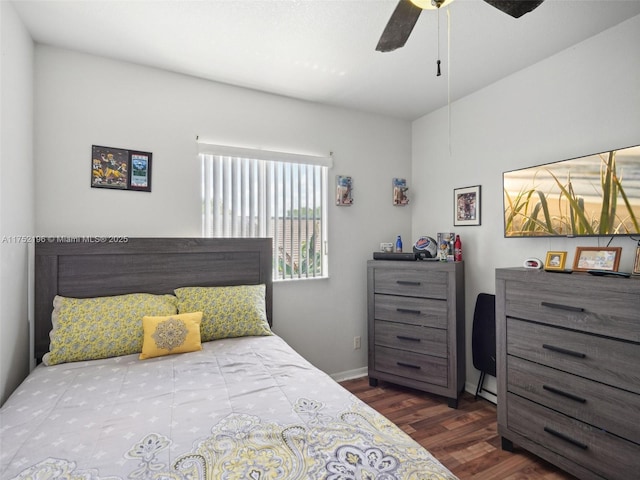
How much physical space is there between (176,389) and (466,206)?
2649mm

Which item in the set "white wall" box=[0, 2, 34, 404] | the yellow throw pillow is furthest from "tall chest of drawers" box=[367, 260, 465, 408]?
"white wall" box=[0, 2, 34, 404]

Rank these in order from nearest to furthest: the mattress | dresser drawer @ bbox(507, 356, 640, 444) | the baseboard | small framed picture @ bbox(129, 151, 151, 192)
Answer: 1. the mattress
2. dresser drawer @ bbox(507, 356, 640, 444)
3. small framed picture @ bbox(129, 151, 151, 192)
4. the baseboard

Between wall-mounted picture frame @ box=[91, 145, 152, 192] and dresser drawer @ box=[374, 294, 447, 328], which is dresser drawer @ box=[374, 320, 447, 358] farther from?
wall-mounted picture frame @ box=[91, 145, 152, 192]

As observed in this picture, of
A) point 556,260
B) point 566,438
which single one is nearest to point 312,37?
point 556,260

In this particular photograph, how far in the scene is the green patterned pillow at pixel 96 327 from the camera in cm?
184

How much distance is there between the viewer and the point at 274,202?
289 centimetres

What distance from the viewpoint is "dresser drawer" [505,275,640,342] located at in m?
1.54

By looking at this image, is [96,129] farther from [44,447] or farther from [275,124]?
[44,447]

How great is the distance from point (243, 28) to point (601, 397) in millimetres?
2811

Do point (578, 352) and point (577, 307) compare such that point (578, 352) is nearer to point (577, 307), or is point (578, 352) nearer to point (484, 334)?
point (577, 307)

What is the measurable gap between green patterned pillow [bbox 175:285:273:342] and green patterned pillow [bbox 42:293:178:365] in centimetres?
21

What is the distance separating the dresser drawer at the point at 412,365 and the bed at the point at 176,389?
1123 mm

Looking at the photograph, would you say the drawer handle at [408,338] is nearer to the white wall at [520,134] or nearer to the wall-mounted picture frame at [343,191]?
the white wall at [520,134]

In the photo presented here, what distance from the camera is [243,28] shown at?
1955 mm
